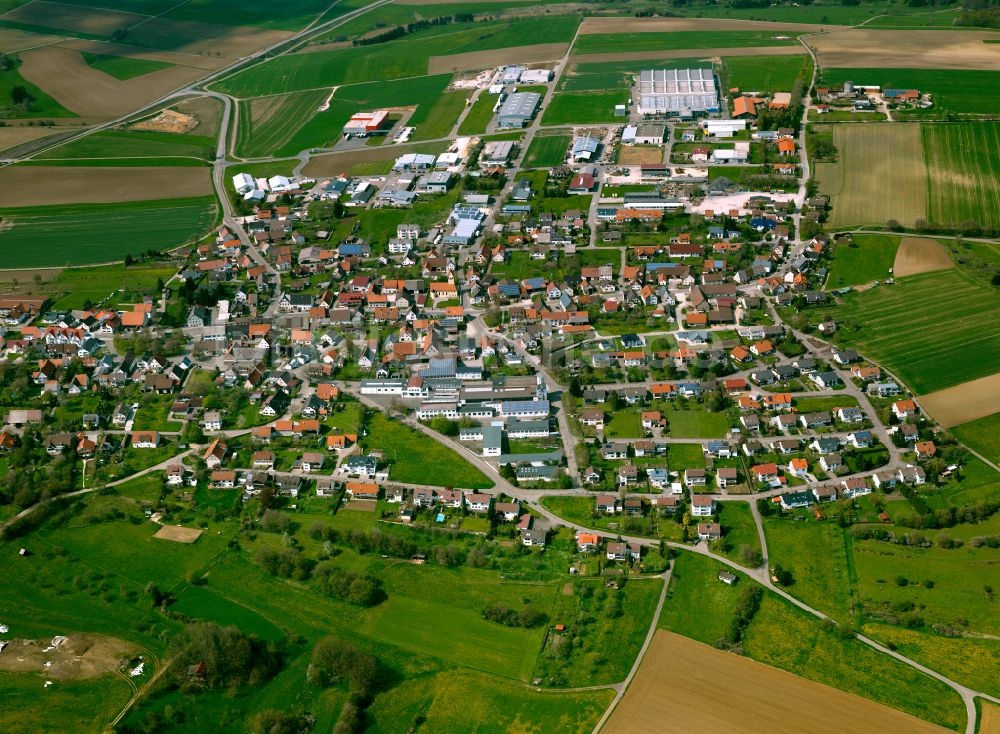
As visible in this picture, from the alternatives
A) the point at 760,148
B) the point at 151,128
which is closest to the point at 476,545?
the point at 760,148

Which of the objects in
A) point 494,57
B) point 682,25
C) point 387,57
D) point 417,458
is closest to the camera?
point 417,458

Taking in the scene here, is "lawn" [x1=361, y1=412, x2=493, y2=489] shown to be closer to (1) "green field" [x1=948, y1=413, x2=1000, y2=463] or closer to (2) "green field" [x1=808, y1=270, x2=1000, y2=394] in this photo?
(1) "green field" [x1=948, y1=413, x2=1000, y2=463]

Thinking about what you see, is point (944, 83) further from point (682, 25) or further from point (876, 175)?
point (682, 25)

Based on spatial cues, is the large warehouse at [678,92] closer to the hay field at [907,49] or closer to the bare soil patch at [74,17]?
the hay field at [907,49]

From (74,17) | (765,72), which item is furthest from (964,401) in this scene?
(74,17)

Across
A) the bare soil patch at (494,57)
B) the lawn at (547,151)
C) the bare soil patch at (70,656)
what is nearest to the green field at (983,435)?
the bare soil patch at (70,656)
